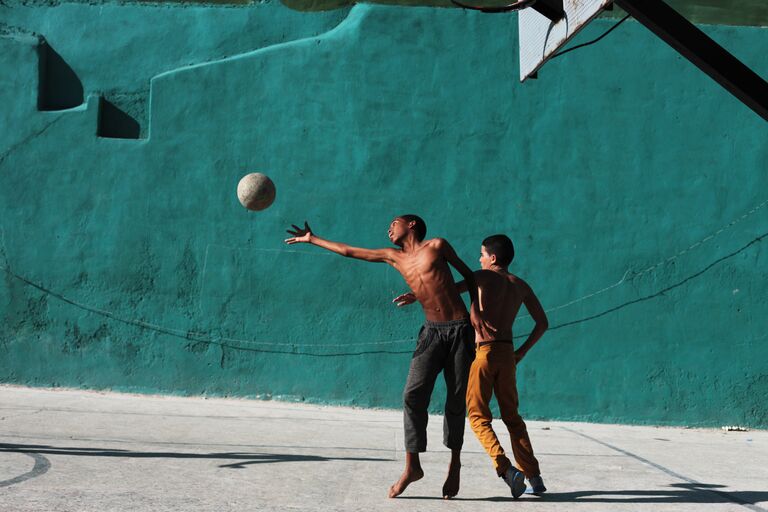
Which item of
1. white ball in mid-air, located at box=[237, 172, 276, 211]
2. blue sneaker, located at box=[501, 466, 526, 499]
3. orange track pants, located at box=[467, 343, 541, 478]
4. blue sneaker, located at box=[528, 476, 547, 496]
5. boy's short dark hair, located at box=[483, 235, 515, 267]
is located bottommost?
blue sneaker, located at box=[528, 476, 547, 496]

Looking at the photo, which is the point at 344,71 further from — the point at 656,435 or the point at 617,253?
the point at 656,435

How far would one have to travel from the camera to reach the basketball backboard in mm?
5078

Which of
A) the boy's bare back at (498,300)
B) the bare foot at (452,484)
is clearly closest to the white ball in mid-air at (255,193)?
the boy's bare back at (498,300)

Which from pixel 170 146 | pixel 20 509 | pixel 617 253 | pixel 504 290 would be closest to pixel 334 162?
pixel 170 146

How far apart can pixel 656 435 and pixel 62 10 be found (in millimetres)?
8187

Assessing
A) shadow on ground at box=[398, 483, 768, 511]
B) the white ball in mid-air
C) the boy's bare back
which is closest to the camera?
shadow on ground at box=[398, 483, 768, 511]

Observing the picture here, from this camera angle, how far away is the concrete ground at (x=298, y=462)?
14.9 feet

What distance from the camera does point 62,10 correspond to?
33.3 feet

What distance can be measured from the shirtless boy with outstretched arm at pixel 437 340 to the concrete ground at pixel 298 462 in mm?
383

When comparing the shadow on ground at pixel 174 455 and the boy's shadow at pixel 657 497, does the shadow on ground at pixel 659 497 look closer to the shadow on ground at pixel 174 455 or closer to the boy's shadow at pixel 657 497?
the boy's shadow at pixel 657 497

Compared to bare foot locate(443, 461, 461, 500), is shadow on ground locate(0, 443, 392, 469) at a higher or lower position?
lower

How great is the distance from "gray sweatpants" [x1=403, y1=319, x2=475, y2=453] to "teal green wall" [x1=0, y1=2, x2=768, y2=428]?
14.7 ft

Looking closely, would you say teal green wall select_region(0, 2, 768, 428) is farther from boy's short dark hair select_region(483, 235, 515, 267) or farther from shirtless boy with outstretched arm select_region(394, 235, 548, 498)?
shirtless boy with outstretched arm select_region(394, 235, 548, 498)

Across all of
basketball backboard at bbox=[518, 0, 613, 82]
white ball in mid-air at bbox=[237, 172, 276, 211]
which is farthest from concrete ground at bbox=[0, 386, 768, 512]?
basketball backboard at bbox=[518, 0, 613, 82]
